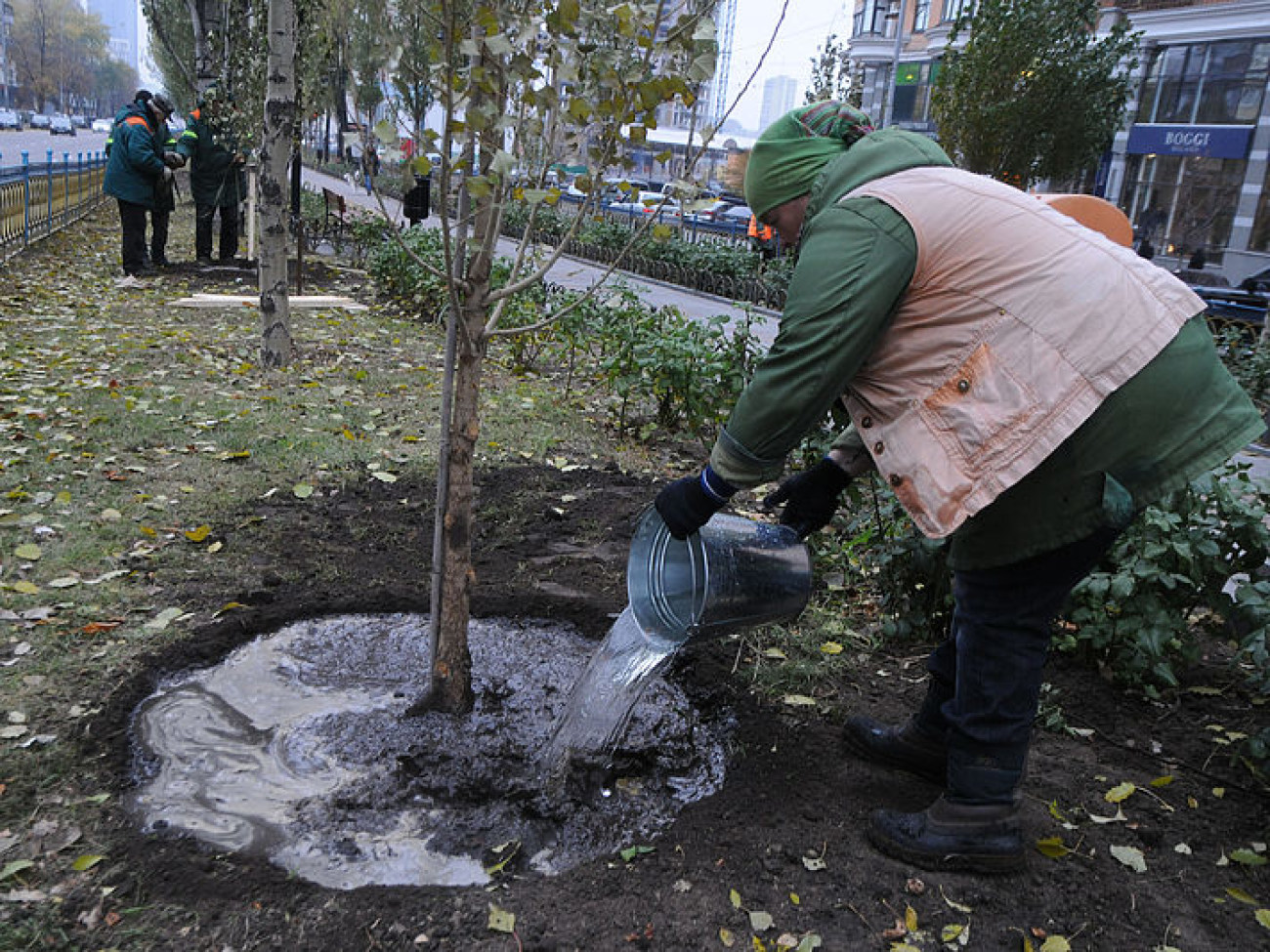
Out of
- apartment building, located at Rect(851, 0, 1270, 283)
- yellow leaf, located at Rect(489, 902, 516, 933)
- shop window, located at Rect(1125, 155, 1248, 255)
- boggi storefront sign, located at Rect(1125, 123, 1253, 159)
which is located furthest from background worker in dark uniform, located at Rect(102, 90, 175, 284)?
boggi storefront sign, located at Rect(1125, 123, 1253, 159)

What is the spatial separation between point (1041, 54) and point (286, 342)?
33.1ft

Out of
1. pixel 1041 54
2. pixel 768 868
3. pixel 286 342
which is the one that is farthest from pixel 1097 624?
pixel 1041 54

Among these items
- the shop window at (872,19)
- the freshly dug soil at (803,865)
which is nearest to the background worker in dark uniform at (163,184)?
the freshly dug soil at (803,865)

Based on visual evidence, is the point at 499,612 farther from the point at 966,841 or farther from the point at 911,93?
the point at 911,93

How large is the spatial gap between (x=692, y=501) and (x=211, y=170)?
1071 centimetres

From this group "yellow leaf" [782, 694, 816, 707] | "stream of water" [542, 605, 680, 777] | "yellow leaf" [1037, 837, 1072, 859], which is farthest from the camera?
"yellow leaf" [782, 694, 816, 707]

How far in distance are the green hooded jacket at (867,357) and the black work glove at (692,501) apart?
0.33 feet

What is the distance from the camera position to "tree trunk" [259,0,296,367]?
675 cm

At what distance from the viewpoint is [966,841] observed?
225 cm

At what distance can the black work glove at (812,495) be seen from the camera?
263 cm

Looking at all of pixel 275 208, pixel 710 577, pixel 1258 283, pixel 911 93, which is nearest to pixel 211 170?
pixel 275 208

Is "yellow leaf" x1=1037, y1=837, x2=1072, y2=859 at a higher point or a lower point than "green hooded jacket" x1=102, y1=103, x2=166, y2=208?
lower

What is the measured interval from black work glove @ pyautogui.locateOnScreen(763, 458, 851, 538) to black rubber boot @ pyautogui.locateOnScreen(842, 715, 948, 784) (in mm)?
584

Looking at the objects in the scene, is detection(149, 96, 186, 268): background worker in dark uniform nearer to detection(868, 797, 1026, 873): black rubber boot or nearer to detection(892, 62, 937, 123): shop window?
detection(868, 797, 1026, 873): black rubber boot
